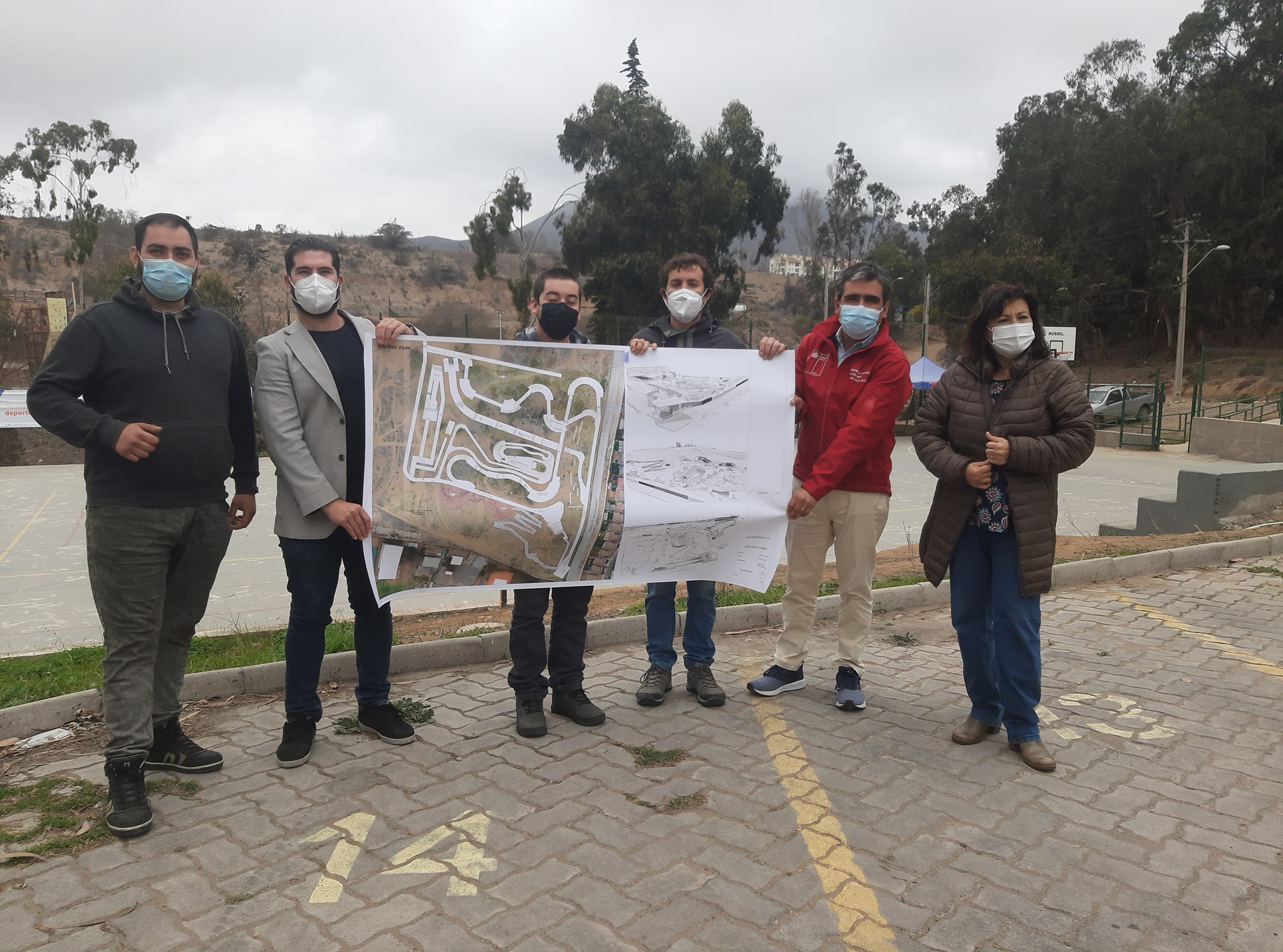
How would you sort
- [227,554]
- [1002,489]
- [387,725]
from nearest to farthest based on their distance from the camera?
[1002,489] < [387,725] < [227,554]

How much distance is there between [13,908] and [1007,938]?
2.97m

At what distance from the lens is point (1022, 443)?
3734 mm

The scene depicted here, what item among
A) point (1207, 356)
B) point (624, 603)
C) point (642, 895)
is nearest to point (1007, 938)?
point (642, 895)

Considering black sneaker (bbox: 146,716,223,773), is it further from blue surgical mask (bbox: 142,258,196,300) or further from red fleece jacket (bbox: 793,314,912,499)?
red fleece jacket (bbox: 793,314,912,499)

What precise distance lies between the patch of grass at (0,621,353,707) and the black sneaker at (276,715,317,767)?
3.14 feet

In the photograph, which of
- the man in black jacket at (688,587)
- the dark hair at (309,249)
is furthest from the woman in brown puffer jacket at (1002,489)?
the dark hair at (309,249)

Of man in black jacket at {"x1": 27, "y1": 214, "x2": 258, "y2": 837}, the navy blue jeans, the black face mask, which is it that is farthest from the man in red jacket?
man in black jacket at {"x1": 27, "y1": 214, "x2": 258, "y2": 837}

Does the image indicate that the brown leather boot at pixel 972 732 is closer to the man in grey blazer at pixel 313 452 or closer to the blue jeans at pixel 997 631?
the blue jeans at pixel 997 631

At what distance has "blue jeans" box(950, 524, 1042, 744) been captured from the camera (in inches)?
152

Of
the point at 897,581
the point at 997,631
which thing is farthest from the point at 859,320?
the point at 897,581

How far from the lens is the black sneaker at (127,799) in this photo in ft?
10.2

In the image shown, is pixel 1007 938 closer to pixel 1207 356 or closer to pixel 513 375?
pixel 513 375

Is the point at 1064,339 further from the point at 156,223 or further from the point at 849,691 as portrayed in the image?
the point at 156,223

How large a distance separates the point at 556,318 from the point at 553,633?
5.01ft
